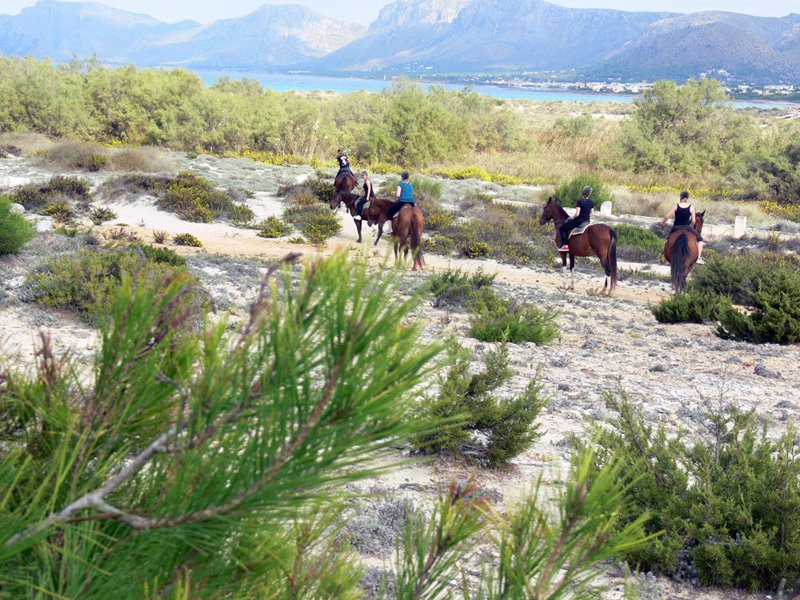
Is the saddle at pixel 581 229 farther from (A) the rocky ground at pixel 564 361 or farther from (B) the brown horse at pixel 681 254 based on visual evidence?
(B) the brown horse at pixel 681 254

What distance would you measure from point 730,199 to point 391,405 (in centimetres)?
2871

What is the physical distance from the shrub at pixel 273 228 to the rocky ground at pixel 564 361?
1.82 metres

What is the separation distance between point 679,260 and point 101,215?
12870 millimetres

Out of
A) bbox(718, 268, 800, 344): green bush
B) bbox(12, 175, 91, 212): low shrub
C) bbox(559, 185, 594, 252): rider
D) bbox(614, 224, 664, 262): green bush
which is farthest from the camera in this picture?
bbox(12, 175, 91, 212): low shrub


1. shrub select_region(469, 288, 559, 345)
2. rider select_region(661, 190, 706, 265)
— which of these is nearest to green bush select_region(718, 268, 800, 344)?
shrub select_region(469, 288, 559, 345)

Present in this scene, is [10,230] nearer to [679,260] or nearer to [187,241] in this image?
[187,241]

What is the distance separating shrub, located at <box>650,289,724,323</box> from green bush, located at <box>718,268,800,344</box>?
0.91m

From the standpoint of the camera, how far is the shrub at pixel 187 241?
15789mm

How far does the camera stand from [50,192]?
19094mm

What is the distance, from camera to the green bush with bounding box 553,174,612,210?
75.9 ft

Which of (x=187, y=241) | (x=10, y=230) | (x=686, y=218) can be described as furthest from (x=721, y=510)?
(x=187, y=241)

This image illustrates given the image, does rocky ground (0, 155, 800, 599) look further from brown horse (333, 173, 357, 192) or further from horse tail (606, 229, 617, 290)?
brown horse (333, 173, 357, 192)

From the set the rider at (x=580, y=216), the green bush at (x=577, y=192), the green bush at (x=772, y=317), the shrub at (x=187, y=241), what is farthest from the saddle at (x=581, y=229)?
the green bush at (x=577, y=192)

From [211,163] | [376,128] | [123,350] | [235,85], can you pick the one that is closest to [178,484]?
[123,350]
